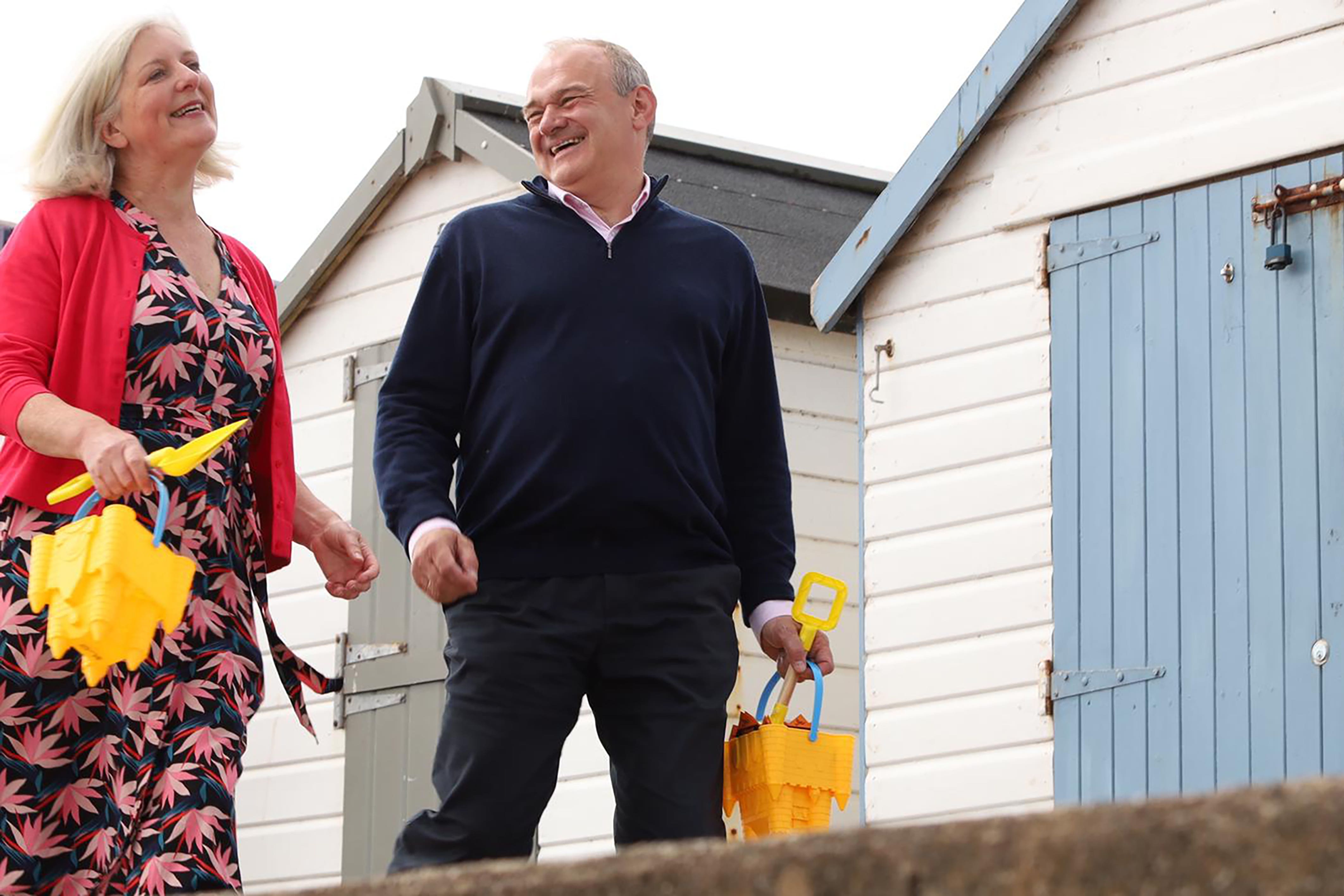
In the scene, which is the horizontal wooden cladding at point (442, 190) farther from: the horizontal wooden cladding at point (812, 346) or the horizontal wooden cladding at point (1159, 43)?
the horizontal wooden cladding at point (1159, 43)

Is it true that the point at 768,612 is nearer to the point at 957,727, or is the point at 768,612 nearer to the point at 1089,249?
the point at 957,727

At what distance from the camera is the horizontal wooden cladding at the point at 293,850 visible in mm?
8391

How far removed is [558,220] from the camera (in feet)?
12.6

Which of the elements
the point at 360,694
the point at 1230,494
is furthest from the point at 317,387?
the point at 1230,494

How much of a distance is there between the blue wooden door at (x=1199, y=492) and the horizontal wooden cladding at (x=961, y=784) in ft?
0.32

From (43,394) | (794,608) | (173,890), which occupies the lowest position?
(173,890)

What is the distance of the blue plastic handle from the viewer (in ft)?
11.0

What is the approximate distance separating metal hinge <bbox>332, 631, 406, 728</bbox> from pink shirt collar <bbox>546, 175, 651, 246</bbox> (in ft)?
14.7

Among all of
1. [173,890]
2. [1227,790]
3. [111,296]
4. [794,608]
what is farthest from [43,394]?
[1227,790]

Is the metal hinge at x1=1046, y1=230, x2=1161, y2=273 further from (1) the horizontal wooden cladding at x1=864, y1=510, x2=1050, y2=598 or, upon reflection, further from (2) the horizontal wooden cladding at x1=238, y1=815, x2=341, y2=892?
(2) the horizontal wooden cladding at x1=238, y1=815, x2=341, y2=892

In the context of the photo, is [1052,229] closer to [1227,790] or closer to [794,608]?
[794,608]

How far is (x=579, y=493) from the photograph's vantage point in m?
3.59

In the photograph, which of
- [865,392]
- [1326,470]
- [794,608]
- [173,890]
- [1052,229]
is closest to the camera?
[173,890]

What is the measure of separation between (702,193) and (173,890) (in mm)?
5223
